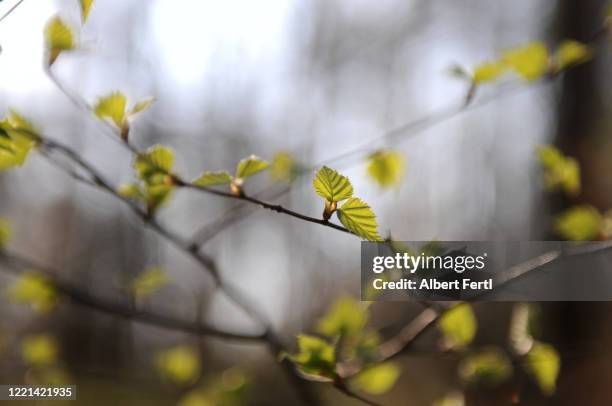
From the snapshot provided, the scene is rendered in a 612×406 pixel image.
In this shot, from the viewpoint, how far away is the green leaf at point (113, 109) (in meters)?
0.57

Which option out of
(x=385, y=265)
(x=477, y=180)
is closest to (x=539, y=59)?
(x=385, y=265)

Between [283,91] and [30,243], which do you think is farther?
[30,243]

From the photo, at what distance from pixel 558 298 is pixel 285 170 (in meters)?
0.48

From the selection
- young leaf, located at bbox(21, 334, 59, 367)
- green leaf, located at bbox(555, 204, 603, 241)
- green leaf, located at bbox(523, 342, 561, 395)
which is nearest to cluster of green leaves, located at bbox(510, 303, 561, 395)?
green leaf, located at bbox(523, 342, 561, 395)

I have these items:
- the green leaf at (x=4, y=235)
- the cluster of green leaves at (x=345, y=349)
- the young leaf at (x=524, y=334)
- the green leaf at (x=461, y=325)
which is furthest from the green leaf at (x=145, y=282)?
the young leaf at (x=524, y=334)

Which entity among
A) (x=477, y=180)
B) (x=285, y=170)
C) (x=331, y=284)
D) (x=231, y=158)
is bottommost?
(x=285, y=170)

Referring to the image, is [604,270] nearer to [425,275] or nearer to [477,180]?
[425,275]

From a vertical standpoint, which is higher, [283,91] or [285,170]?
[283,91]

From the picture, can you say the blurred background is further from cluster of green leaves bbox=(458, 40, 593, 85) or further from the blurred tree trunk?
cluster of green leaves bbox=(458, 40, 593, 85)

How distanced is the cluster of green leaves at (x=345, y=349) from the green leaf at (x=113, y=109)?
29 centimetres

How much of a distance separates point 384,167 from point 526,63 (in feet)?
0.74

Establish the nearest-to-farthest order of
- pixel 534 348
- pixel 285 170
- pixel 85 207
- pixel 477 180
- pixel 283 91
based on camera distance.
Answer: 1. pixel 534 348
2. pixel 285 170
3. pixel 283 91
4. pixel 477 180
5. pixel 85 207

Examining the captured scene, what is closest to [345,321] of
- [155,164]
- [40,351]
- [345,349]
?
[345,349]

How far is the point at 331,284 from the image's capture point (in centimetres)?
472
